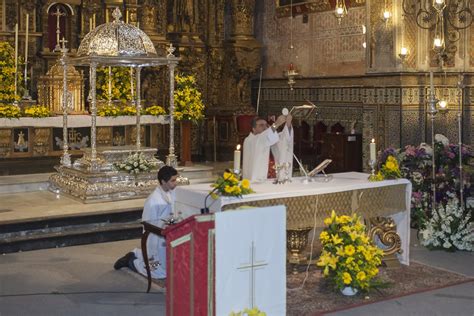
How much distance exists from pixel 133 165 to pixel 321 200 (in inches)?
224

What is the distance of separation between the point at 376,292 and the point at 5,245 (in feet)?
16.3

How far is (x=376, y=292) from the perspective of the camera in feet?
26.2

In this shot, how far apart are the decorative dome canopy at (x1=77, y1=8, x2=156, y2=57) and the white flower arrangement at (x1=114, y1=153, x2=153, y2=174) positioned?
1.82 m

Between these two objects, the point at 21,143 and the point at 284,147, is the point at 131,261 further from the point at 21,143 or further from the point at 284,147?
the point at 21,143

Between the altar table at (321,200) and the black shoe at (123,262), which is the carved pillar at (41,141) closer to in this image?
the black shoe at (123,262)

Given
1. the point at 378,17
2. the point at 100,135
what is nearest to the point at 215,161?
the point at 100,135

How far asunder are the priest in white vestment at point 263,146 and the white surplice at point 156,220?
123 centimetres

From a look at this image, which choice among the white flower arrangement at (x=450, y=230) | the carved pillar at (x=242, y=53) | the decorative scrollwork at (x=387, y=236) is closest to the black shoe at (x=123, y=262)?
the decorative scrollwork at (x=387, y=236)

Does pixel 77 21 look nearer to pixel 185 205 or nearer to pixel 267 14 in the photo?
pixel 267 14

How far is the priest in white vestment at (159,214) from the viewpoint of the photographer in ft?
28.0

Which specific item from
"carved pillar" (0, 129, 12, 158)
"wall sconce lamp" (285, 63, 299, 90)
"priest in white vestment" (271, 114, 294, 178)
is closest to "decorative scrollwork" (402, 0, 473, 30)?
"wall sconce lamp" (285, 63, 299, 90)

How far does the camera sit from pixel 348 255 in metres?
7.76

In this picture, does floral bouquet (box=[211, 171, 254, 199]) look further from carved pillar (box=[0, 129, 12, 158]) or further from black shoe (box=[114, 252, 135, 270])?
carved pillar (box=[0, 129, 12, 158])

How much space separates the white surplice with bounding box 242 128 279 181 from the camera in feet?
30.3
